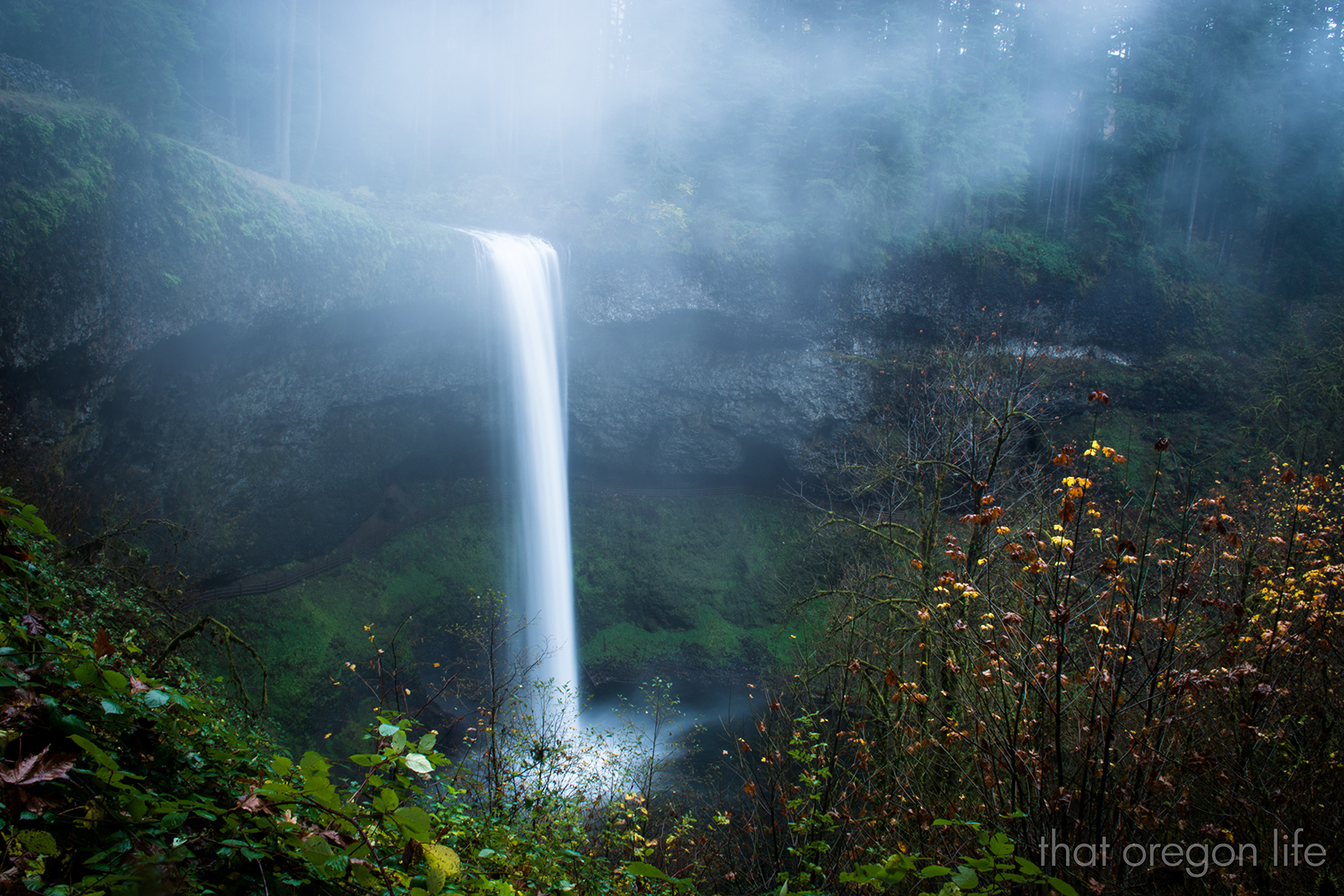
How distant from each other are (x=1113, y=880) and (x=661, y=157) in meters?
18.5

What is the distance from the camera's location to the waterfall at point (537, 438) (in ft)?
48.3

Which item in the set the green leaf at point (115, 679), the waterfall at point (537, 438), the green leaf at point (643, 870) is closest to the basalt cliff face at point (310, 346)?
the waterfall at point (537, 438)

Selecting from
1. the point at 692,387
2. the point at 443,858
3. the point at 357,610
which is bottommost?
A: the point at 357,610

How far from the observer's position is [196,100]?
55.5ft

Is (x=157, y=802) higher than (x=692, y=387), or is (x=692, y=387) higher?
(x=157, y=802)

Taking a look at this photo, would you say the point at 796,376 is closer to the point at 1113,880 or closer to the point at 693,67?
the point at 693,67

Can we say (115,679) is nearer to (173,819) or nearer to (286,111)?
(173,819)

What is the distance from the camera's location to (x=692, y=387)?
60.0 feet

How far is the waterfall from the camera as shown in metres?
14.7

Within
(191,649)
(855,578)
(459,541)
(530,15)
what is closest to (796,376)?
(855,578)

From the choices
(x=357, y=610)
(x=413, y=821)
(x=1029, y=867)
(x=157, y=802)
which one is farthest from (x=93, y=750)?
(x=357, y=610)

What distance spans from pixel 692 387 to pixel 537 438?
4800 mm

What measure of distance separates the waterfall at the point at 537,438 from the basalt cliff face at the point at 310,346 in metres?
0.66

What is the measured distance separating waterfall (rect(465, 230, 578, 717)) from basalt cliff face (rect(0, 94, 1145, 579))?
0.66 m
